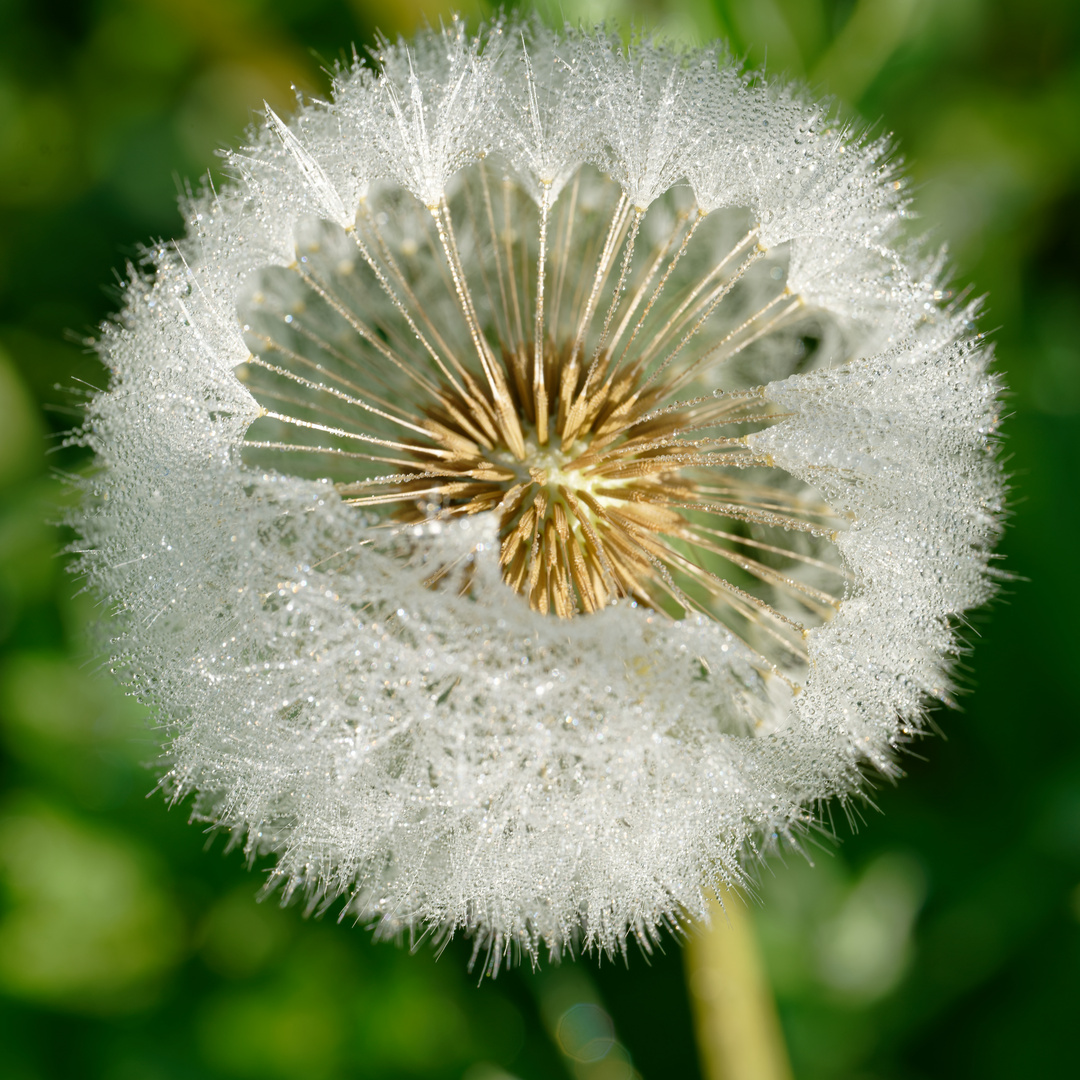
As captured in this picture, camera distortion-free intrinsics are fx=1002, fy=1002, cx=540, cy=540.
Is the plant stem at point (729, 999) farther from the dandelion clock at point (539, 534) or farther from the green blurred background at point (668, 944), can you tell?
the green blurred background at point (668, 944)

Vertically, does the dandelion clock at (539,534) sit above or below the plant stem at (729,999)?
above

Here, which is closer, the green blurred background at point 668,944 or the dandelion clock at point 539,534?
the dandelion clock at point 539,534

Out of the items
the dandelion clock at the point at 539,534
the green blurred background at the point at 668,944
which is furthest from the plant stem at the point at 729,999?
the green blurred background at the point at 668,944

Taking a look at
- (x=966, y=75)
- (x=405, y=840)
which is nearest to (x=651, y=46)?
(x=405, y=840)

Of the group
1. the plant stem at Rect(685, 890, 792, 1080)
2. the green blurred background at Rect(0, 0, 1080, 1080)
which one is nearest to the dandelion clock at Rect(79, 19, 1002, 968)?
the plant stem at Rect(685, 890, 792, 1080)

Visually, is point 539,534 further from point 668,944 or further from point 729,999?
point 668,944

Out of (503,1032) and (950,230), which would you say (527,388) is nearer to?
(950,230)
